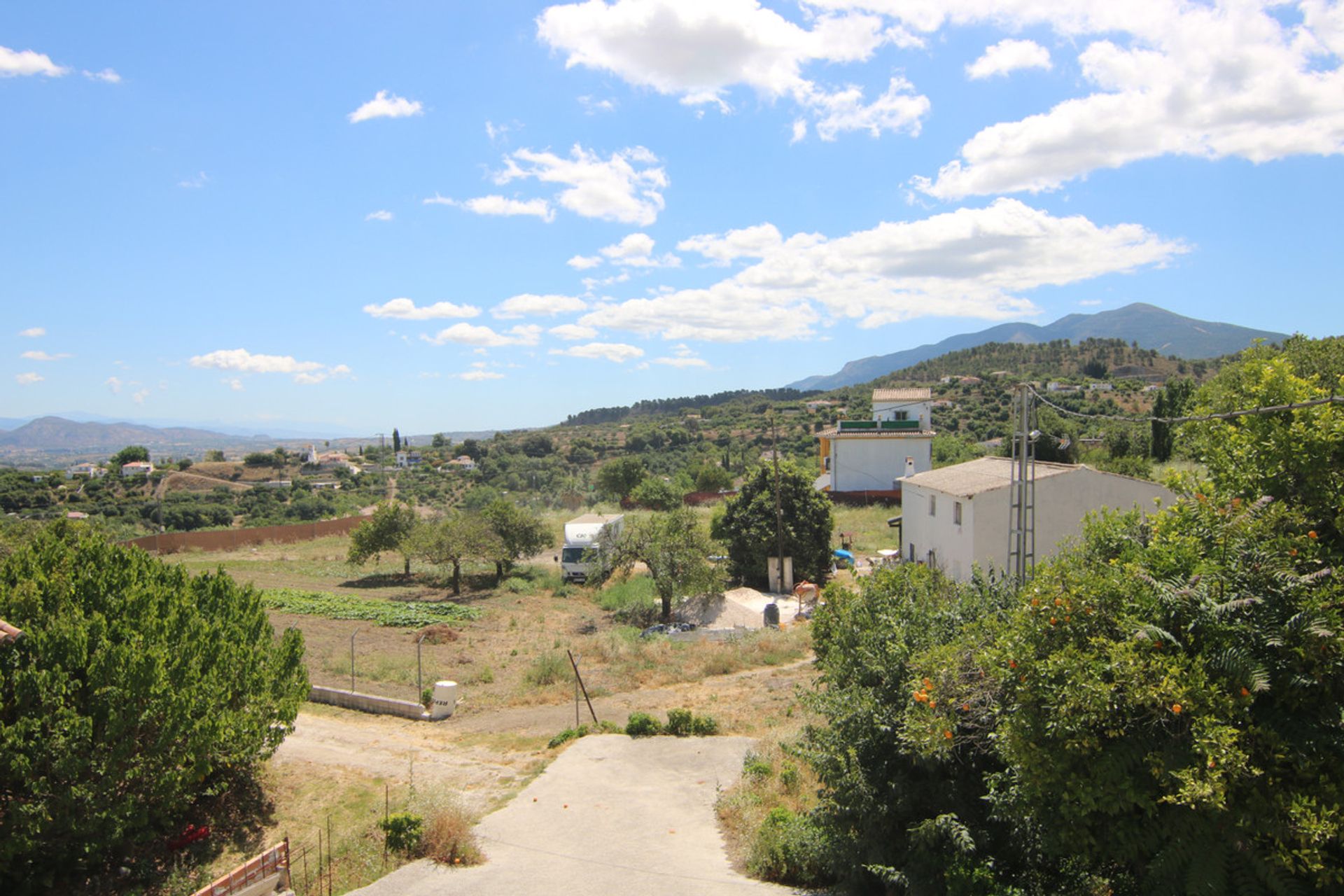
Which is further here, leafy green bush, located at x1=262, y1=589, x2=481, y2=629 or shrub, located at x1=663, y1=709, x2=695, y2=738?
leafy green bush, located at x1=262, y1=589, x2=481, y2=629

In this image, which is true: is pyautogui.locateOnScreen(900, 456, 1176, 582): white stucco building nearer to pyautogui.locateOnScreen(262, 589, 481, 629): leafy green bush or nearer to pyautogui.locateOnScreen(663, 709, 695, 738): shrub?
pyautogui.locateOnScreen(663, 709, 695, 738): shrub

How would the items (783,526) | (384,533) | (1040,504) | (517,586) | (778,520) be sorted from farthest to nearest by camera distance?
(384,533), (517,586), (783,526), (778,520), (1040,504)

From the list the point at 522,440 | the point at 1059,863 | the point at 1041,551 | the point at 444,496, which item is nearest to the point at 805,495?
the point at 1041,551

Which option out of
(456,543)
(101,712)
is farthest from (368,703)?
(456,543)

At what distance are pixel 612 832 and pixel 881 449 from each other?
46902 millimetres

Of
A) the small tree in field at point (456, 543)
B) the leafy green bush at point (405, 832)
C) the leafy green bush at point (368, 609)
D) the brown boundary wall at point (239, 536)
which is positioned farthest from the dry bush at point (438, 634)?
the brown boundary wall at point (239, 536)

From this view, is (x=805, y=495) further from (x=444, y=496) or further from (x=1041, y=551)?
(x=444, y=496)

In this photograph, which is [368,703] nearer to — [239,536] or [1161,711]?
[1161,711]

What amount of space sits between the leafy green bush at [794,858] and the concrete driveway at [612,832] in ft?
1.07

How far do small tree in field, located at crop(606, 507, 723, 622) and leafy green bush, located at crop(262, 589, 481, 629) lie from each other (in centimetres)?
681

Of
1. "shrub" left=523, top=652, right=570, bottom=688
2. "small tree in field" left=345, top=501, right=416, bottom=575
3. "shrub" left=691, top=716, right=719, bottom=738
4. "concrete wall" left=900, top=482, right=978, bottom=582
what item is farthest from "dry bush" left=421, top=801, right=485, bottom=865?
"small tree in field" left=345, top=501, right=416, bottom=575

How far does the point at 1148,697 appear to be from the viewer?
518 cm

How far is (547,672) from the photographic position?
21.5 meters

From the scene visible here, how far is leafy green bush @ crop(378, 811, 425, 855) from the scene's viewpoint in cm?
1076
